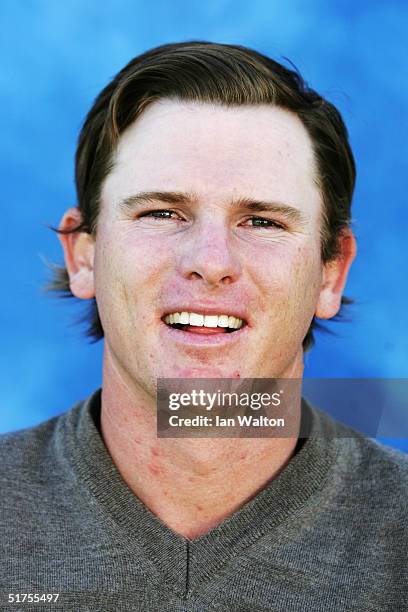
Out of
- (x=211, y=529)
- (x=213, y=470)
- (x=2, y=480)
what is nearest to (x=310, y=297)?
(x=213, y=470)

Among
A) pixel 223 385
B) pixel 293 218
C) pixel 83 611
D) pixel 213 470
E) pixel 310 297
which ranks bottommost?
pixel 83 611

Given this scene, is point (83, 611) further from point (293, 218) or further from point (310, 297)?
point (293, 218)

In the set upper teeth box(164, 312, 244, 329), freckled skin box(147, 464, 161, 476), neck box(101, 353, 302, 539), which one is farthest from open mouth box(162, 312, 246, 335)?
freckled skin box(147, 464, 161, 476)

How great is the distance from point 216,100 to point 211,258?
56 cm

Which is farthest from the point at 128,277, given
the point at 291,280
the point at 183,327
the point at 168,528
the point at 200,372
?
the point at 168,528

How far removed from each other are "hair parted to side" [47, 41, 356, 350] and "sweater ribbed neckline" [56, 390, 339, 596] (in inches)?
24.9

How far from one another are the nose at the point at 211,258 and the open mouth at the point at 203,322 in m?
0.10

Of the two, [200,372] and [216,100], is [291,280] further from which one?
[216,100]

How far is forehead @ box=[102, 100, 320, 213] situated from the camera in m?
2.27

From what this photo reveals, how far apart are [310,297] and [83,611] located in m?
1.06

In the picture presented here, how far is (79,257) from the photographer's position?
2678 mm

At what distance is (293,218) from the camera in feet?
7.76

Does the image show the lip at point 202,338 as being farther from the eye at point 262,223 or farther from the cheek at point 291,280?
the eye at point 262,223

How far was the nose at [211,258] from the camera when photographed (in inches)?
83.2
